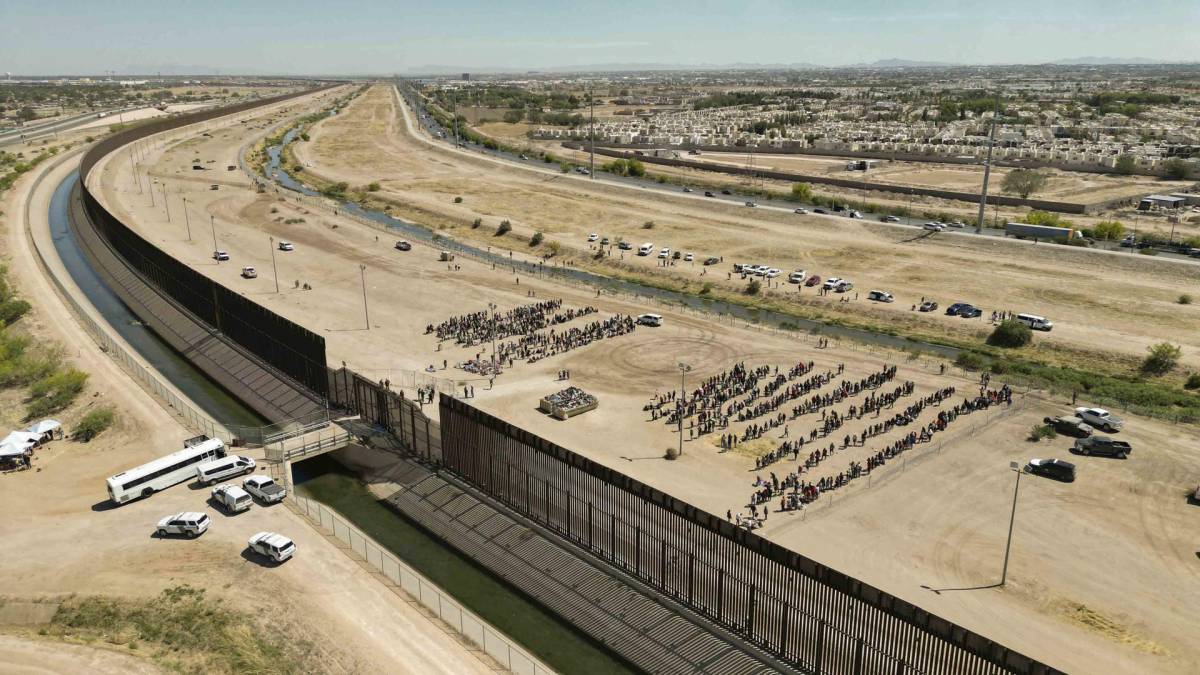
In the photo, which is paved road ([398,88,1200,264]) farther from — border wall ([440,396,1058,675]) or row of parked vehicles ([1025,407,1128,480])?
border wall ([440,396,1058,675])

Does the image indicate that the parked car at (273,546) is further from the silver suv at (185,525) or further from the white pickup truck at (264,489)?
the white pickup truck at (264,489)

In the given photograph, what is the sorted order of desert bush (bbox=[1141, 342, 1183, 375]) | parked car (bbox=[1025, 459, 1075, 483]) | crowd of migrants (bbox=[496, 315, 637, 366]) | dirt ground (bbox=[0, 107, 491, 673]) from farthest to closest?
desert bush (bbox=[1141, 342, 1183, 375]), crowd of migrants (bbox=[496, 315, 637, 366]), parked car (bbox=[1025, 459, 1075, 483]), dirt ground (bbox=[0, 107, 491, 673])

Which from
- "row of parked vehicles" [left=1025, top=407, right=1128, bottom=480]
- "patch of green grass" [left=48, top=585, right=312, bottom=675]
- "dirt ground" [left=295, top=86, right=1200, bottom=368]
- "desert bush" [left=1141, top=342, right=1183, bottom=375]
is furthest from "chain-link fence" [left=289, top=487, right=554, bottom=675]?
"desert bush" [left=1141, top=342, right=1183, bottom=375]

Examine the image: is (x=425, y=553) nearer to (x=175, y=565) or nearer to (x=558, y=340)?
(x=175, y=565)

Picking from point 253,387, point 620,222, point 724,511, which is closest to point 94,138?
point 620,222

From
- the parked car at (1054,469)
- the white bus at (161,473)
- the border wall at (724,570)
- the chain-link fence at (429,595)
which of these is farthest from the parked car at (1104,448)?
the white bus at (161,473)

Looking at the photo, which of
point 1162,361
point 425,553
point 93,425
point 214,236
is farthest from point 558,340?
point 214,236

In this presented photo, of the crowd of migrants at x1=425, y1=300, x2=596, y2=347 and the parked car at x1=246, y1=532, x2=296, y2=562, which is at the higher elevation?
the parked car at x1=246, y1=532, x2=296, y2=562
